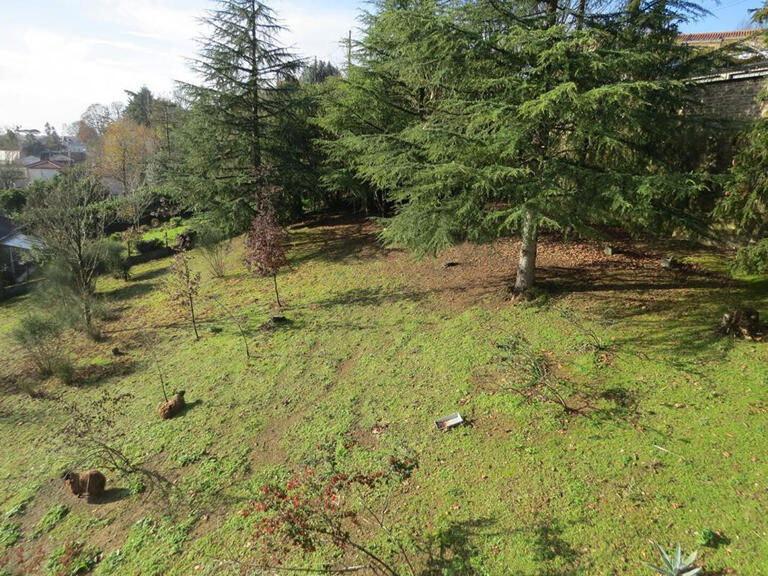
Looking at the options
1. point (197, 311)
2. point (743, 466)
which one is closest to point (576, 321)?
point (743, 466)

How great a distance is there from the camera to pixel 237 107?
15.6 metres

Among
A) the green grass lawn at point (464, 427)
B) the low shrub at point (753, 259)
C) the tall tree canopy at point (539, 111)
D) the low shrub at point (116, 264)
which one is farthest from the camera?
the low shrub at point (116, 264)

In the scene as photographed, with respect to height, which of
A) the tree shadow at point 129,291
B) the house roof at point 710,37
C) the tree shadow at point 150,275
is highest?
the house roof at point 710,37

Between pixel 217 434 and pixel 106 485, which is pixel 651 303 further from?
pixel 106 485

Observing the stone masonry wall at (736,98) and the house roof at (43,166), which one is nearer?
the stone masonry wall at (736,98)

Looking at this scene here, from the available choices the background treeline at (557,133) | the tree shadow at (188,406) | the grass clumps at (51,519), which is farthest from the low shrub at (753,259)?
the grass clumps at (51,519)

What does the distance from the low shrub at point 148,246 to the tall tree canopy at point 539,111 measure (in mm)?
18310

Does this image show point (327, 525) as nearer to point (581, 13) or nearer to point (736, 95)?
point (581, 13)

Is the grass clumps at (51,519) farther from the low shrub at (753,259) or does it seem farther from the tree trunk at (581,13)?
the tree trunk at (581,13)

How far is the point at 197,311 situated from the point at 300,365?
243 inches

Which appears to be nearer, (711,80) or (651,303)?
(651,303)

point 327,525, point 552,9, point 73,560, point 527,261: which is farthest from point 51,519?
point 552,9

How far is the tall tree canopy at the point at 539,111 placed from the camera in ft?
21.1

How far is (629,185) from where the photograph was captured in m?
6.58
